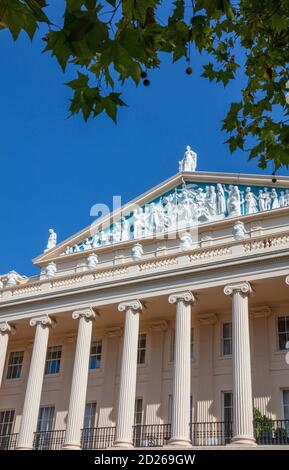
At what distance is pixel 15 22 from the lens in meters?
4.50

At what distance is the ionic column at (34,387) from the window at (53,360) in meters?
3.24

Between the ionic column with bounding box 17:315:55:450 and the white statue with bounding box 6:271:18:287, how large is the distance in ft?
14.2

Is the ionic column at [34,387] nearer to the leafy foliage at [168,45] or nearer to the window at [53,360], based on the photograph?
the window at [53,360]

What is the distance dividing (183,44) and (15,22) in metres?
2.44

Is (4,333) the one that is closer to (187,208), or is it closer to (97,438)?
(97,438)

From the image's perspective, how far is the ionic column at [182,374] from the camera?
20000 mm

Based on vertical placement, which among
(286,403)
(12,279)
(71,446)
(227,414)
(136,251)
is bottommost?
(71,446)

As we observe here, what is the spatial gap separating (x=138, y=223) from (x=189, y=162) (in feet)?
15.5

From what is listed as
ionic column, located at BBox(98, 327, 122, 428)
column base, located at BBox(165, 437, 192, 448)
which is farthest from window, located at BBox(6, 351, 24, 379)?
column base, located at BBox(165, 437, 192, 448)

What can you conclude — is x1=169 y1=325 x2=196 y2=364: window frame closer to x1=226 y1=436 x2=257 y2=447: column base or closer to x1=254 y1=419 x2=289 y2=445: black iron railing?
x1=254 y1=419 x2=289 y2=445: black iron railing

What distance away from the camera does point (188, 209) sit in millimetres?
29328

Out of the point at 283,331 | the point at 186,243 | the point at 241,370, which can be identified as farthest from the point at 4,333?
the point at 283,331

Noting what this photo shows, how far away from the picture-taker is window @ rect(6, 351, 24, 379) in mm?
29578
